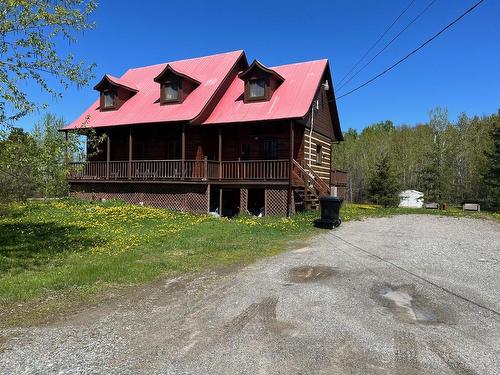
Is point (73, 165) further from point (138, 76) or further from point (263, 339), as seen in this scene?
point (138, 76)

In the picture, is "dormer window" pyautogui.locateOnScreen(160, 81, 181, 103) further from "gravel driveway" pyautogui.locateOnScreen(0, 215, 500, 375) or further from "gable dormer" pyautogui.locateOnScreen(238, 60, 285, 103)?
"gravel driveway" pyautogui.locateOnScreen(0, 215, 500, 375)

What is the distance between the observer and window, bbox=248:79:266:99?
21188mm

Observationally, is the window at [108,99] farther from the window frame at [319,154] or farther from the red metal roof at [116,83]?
the window frame at [319,154]

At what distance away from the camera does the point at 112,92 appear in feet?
82.9

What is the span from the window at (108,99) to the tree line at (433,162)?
64.5 feet

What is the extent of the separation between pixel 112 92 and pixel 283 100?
10.7 metres

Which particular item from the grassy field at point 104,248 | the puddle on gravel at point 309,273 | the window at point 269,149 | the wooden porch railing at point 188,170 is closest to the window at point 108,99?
the wooden porch railing at point 188,170

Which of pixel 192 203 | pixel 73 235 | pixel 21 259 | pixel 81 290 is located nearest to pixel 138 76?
pixel 192 203

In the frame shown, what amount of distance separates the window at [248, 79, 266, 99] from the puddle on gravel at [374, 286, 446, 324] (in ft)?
50.1

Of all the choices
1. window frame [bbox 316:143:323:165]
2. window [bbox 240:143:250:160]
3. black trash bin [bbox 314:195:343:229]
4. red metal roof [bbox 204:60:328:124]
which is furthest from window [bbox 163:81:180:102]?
black trash bin [bbox 314:195:343:229]

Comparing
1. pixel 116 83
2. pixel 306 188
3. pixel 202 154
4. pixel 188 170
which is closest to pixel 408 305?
pixel 306 188

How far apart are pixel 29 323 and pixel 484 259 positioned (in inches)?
367

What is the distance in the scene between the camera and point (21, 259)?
9695 mm

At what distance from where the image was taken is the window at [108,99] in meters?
25.2
